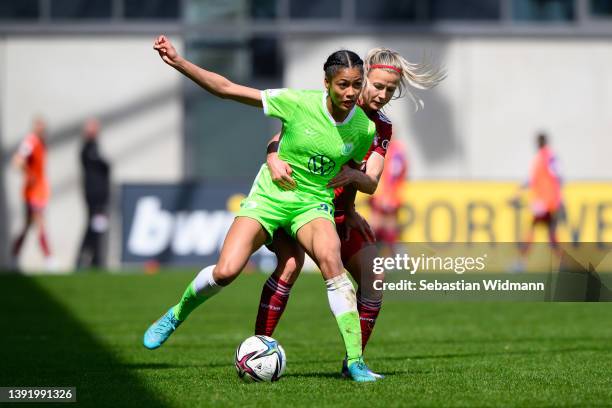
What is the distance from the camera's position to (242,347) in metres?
7.04

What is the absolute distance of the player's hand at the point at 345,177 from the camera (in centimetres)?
689

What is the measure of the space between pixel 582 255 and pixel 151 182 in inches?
588

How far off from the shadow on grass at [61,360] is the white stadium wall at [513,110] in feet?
36.2

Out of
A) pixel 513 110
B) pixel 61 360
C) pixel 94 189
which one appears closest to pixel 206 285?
pixel 61 360

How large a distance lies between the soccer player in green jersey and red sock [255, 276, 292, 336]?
0.44 meters

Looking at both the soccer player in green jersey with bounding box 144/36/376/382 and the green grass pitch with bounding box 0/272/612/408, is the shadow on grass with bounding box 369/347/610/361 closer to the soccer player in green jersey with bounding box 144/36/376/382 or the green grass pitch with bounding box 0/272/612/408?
the green grass pitch with bounding box 0/272/612/408

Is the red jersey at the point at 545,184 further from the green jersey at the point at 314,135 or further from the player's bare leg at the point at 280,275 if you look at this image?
the green jersey at the point at 314,135

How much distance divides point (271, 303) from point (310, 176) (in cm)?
91

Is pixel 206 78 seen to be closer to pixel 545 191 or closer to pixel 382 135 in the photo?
pixel 382 135

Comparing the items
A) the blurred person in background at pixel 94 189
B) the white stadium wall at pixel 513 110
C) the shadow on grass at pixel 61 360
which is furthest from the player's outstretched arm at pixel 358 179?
the white stadium wall at pixel 513 110

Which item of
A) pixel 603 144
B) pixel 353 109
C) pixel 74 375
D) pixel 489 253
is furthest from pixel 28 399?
pixel 603 144

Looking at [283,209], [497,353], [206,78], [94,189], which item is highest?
[206,78]

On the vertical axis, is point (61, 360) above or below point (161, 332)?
below

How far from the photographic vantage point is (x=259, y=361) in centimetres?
698
